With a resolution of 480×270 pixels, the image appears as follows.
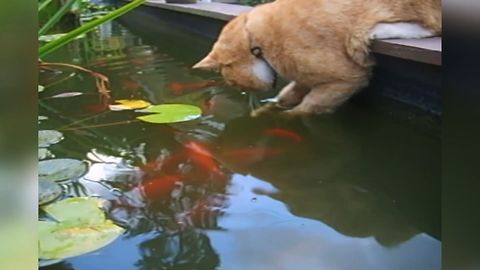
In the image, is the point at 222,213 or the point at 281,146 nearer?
the point at 222,213

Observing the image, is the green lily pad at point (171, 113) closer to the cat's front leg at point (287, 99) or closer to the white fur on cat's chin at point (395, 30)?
the cat's front leg at point (287, 99)

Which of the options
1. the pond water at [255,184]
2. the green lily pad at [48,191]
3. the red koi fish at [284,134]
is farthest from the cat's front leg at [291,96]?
the green lily pad at [48,191]

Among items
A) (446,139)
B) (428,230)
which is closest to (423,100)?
(428,230)

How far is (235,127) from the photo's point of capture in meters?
1.78

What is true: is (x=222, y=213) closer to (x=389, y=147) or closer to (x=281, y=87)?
(x=389, y=147)

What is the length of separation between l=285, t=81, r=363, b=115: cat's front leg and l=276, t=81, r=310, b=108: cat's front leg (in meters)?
0.12

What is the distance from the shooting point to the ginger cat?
5.60 feet

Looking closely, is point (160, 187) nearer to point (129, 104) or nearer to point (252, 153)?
point (252, 153)

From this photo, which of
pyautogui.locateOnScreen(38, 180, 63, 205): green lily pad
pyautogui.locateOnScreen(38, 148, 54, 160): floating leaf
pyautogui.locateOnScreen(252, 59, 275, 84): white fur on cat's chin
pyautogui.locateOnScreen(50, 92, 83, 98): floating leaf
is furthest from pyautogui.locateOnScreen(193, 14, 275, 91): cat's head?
pyautogui.locateOnScreen(38, 180, 63, 205): green lily pad

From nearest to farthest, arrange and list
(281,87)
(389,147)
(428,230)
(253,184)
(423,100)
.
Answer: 1. (428,230)
2. (253,184)
3. (389,147)
4. (423,100)
5. (281,87)

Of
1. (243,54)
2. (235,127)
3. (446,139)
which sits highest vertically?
(446,139)

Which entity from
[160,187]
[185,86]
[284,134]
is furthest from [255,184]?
[185,86]

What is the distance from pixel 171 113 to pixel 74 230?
0.88 metres

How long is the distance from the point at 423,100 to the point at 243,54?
1.96 feet
